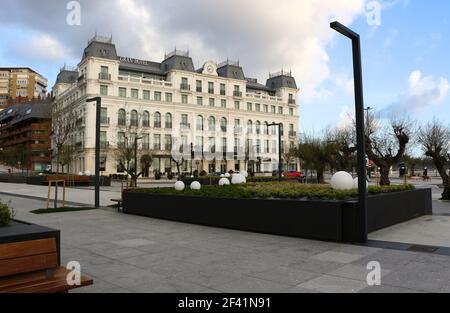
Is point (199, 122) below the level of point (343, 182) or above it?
above

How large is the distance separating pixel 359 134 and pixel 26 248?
7359 millimetres

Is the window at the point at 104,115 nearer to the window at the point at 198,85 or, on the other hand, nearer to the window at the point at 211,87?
the window at the point at 198,85

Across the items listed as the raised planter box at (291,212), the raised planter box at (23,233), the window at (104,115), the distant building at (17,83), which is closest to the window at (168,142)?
the window at (104,115)

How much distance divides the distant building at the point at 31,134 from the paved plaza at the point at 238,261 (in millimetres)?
74276

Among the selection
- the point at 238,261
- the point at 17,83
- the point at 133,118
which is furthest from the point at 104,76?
the point at 17,83

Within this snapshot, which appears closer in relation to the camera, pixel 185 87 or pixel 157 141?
pixel 157 141

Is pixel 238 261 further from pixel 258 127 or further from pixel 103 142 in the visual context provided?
pixel 258 127

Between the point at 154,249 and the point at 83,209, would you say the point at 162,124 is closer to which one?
the point at 83,209

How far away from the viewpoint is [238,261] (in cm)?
716

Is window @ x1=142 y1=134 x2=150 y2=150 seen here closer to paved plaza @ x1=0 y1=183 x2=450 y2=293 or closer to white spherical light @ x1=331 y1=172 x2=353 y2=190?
paved plaza @ x1=0 y1=183 x2=450 y2=293

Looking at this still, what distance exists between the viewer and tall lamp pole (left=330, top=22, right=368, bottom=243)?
8.82 meters

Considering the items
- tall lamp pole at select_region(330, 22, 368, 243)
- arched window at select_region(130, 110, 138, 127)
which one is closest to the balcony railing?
arched window at select_region(130, 110, 138, 127)

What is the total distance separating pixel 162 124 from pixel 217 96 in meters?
14.2
